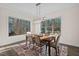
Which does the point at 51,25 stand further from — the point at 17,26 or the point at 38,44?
the point at 17,26

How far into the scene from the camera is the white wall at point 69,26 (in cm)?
169

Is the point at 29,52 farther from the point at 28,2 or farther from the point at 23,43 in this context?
the point at 28,2

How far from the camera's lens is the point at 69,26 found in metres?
1.70

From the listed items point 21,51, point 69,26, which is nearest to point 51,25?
point 69,26

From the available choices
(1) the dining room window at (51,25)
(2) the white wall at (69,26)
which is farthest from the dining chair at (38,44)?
(2) the white wall at (69,26)

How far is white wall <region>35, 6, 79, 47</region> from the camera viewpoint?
169cm

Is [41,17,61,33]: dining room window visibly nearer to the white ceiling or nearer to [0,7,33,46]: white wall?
the white ceiling

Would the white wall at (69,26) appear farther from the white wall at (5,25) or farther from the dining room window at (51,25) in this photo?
the white wall at (5,25)

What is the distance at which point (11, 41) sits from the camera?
170cm

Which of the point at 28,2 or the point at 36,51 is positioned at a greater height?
the point at 28,2

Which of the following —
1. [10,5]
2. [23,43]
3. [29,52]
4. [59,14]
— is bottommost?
[29,52]

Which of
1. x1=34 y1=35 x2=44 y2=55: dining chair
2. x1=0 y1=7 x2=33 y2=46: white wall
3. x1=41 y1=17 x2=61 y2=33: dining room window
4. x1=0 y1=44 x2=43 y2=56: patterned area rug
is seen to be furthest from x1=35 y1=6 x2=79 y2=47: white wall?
x1=0 y1=7 x2=33 y2=46: white wall

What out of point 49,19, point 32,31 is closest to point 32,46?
point 32,31

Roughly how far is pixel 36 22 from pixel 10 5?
1.70 ft
